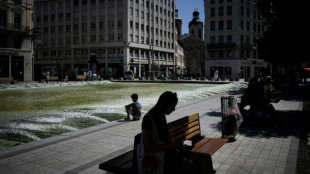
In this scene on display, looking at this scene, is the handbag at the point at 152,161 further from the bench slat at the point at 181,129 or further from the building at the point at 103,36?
the building at the point at 103,36

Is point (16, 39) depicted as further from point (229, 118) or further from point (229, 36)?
point (229, 36)

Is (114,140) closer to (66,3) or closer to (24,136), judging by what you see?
(24,136)

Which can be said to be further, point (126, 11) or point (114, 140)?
point (126, 11)

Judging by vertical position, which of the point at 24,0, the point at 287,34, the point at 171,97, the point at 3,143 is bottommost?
the point at 3,143

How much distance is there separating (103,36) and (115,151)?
53.7m

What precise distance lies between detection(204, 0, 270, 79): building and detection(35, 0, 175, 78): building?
1292 cm

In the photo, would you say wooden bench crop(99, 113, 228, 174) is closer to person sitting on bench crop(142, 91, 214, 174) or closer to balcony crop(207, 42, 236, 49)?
person sitting on bench crop(142, 91, 214, 174)

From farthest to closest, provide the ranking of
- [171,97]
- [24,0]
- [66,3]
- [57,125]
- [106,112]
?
[66,3]
[24,0]
[106,112]
[57,125]
[171,97]

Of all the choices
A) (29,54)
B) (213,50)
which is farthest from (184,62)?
(29,54)

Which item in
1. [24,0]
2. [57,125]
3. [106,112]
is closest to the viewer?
[57,125]

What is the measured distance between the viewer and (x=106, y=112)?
10.3m

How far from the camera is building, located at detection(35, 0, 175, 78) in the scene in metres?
54.7

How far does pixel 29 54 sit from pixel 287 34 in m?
34.8

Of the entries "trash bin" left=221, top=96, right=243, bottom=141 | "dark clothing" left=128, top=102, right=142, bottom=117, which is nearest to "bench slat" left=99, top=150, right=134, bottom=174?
"trash bin" left=221, top=96, right=243, bottom=141
